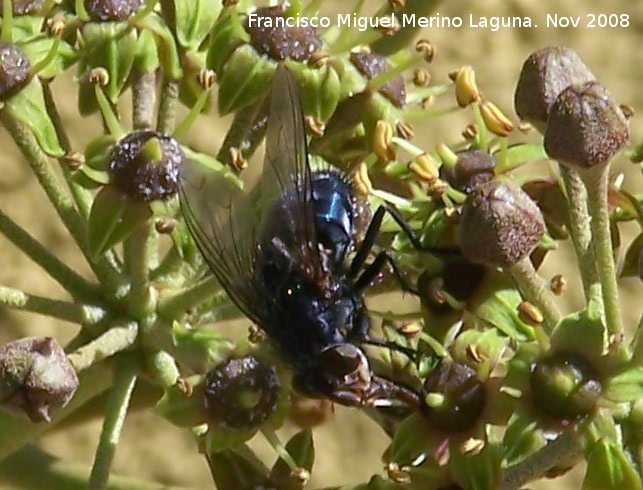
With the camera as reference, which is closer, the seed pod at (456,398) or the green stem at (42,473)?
the seed pod at (456,398)

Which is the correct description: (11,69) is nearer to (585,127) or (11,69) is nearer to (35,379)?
(35,379)

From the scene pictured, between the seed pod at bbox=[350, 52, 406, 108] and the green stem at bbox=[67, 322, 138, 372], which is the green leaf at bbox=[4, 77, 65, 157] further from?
the seed pod at bbox=[350, 52, 406, 108]

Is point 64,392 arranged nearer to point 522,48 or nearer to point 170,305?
point 170,305

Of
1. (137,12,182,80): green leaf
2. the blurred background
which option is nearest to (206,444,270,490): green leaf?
(137,12,182,80): green leaf

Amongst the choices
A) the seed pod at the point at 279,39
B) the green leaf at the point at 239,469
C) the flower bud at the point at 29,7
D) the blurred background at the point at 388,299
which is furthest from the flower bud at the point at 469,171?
the blurred background at the point at 388,299

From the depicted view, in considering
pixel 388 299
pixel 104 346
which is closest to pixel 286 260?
pixel 104 346

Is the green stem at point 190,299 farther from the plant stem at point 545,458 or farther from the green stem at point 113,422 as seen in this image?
the plant stem at point 545,458
